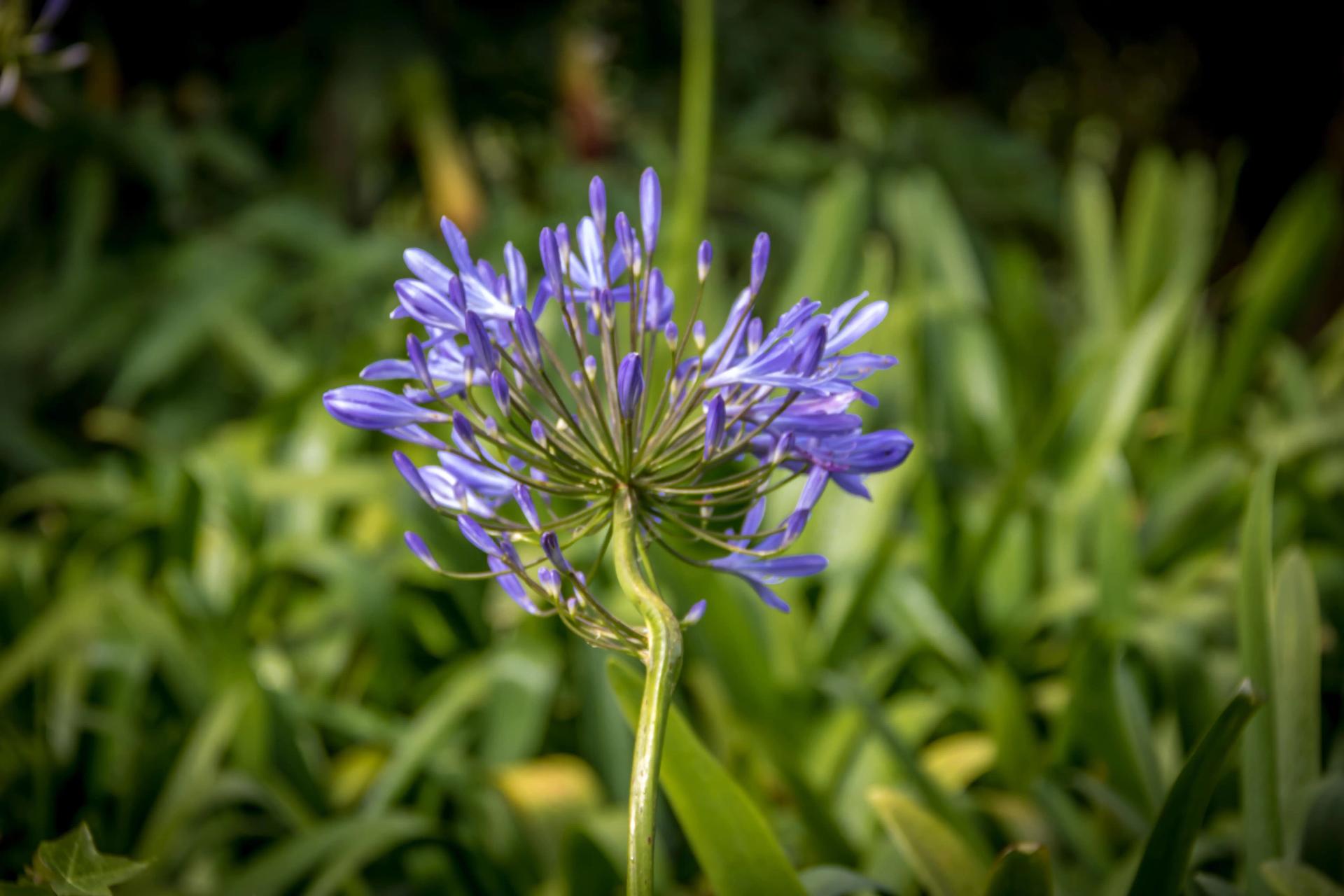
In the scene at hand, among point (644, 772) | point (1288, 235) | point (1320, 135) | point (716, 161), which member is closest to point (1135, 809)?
point (644, 772)

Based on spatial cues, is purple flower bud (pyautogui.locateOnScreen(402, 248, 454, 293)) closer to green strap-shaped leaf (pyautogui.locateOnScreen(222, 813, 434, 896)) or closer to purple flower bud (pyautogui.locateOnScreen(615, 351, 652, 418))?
purple flower bud (pyautogui.locateOnScreen(615, 351, 652, 418))

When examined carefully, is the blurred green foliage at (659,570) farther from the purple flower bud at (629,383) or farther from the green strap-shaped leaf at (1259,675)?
the purple flower bud at (629,383)

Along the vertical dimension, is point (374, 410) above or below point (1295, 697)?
above

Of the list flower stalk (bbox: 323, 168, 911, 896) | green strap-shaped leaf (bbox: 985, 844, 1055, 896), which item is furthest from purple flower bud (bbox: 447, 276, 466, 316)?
green strap-shaped leaf (bbox: 985, 844, 1055, 896)

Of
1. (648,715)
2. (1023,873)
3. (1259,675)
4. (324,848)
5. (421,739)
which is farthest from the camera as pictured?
(421,739)

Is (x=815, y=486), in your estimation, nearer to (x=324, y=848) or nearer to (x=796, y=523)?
(x=796, y=523)

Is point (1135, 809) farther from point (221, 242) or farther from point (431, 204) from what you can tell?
point (431, 204)

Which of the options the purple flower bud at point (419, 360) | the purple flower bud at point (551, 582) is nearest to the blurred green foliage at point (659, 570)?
the purple flower bud at point (551, 582)

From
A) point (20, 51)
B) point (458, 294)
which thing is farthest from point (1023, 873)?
point (20, 51)
